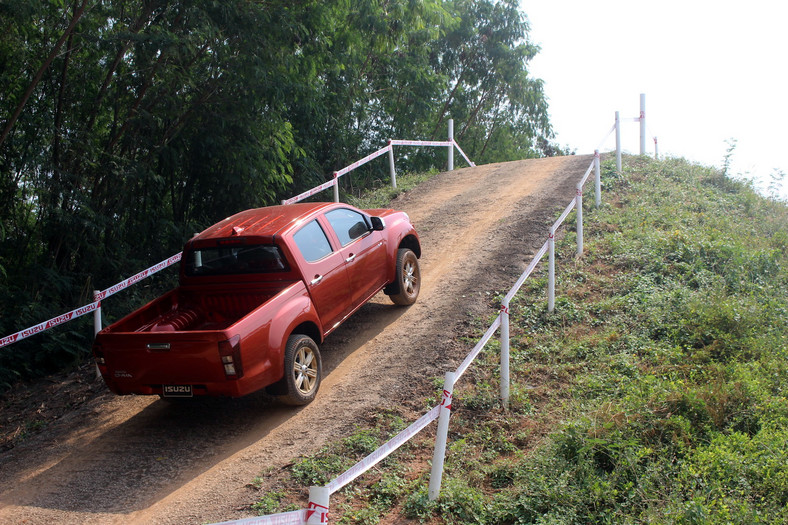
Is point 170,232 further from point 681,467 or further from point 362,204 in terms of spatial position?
point 681,467

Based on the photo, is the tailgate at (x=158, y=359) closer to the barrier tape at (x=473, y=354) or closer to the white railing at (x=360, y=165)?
the barrier tape at (x=473, y=354)

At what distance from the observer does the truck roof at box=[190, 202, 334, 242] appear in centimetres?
739

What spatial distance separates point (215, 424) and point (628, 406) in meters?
3.98

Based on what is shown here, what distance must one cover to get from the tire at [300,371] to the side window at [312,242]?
0.99 metres

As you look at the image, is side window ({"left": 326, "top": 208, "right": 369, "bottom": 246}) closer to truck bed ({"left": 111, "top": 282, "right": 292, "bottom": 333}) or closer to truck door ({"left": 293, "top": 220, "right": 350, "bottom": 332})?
truck door ({"left": 293, "top": 220, "right": 350, "bottom": 332})

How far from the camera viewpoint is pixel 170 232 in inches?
541

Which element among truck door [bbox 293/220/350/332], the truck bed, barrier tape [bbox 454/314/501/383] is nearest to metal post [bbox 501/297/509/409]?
barrier tape [bbox 454/314/501/383]

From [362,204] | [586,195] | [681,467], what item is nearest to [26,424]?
[681,467]

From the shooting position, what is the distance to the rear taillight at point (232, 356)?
6.06 metres

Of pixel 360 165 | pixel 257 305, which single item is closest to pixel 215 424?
pixel 257 305

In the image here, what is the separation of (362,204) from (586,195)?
16.6 ft

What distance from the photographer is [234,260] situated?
292 inches

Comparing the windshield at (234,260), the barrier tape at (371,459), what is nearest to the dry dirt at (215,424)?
the barrier tape at (371,459)

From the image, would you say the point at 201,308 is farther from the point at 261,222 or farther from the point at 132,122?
the point at 132,122
